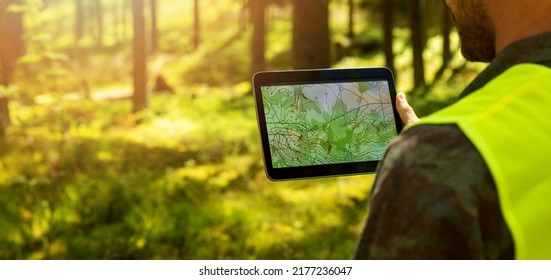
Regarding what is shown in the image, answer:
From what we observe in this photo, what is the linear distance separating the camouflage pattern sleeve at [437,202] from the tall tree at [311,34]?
6.71 metres

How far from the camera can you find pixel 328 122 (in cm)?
226

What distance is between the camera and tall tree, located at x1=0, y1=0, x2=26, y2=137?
1216 cm

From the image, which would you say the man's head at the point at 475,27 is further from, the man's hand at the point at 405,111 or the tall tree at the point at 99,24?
the tall tree at the point at 99,24

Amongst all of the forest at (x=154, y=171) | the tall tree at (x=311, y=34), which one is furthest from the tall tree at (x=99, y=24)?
the tall tree at (x=311, y=34)

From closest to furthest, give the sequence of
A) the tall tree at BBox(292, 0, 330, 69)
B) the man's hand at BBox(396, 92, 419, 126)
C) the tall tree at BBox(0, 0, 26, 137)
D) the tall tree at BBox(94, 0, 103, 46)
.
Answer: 1. the man's hand at BBox(396, 92, 419, 126)
2. the tall tree at BBox(292, 0, 330, 69)
3. the tall tree at BBox(0, 0, 26, 137)
4. the tall tree at BBox(94, 0, 103, 46)

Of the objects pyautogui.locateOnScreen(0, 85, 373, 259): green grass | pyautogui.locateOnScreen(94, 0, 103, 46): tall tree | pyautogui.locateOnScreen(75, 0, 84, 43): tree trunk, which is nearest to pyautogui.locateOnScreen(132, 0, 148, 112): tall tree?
pyautogui.locateOnScreen(0, 85, 373, 259): green grass

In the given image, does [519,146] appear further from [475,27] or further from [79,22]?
[79,22]

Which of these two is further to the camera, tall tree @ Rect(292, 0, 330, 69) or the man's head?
tall tree @ Rect(292, 0, 330, 69)

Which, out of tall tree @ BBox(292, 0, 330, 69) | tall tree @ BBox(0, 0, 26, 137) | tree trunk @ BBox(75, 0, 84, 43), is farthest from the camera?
tree trunk @ BBox(75, 0, 84, 43)

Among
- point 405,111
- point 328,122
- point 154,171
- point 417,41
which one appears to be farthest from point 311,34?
point 417,41

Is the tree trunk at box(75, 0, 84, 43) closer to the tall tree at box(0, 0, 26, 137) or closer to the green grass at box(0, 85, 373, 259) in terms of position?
the tall tree at box(0, 0, 26, 137)

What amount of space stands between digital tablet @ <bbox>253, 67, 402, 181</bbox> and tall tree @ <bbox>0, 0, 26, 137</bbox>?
10893 mm

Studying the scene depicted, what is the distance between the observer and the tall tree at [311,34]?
7777 mm

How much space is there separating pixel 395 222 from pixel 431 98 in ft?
Answer: 46.3
